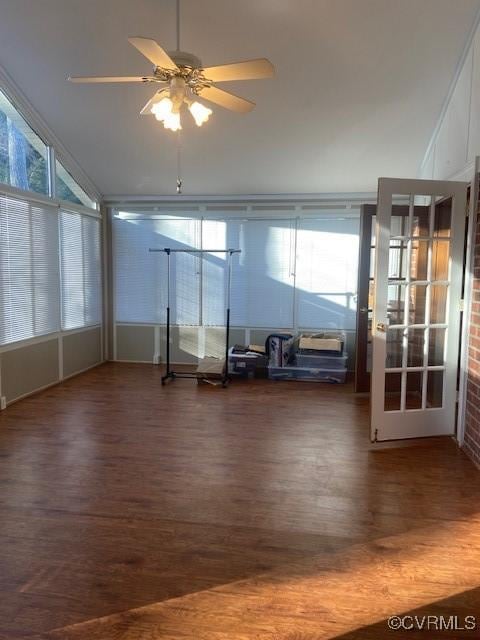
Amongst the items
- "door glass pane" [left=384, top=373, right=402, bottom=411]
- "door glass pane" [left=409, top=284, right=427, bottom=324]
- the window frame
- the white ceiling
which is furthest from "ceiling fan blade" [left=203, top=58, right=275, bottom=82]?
the window frame

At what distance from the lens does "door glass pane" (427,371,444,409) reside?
3658 millimetres

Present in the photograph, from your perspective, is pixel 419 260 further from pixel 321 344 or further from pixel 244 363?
pixel 244 363

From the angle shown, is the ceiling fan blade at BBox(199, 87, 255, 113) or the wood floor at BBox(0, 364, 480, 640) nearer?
the wood floor at BBox(0, 364, 480, 640)

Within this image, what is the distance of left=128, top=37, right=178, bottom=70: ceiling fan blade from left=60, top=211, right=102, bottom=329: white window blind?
3442 mm

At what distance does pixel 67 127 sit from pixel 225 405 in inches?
136

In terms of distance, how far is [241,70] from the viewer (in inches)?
101

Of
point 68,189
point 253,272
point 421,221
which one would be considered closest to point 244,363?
point 253,272

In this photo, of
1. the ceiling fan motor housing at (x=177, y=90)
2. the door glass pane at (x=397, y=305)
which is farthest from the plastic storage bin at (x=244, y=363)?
the ceiling fan motor housing at (x=177, y=90)

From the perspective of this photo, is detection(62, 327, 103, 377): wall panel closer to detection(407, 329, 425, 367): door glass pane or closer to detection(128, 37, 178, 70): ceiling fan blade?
detection(128, 37, 178, 70): ceiling fan blade

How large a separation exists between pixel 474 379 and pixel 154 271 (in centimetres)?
447

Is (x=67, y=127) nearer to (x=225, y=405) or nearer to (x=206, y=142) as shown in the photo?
(x=206, y=142)

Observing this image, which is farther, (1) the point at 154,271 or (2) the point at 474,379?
(1) the point at 154,271

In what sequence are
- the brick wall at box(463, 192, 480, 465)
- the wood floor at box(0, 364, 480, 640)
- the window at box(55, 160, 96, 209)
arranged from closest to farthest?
1. the wood floor at box(0, 364, 480, 640)
2. the brick wall at box(463, 192, 480, 465)
3. the window at box(55, 160, 96, 209)

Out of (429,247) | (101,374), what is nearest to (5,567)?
(429,247)
